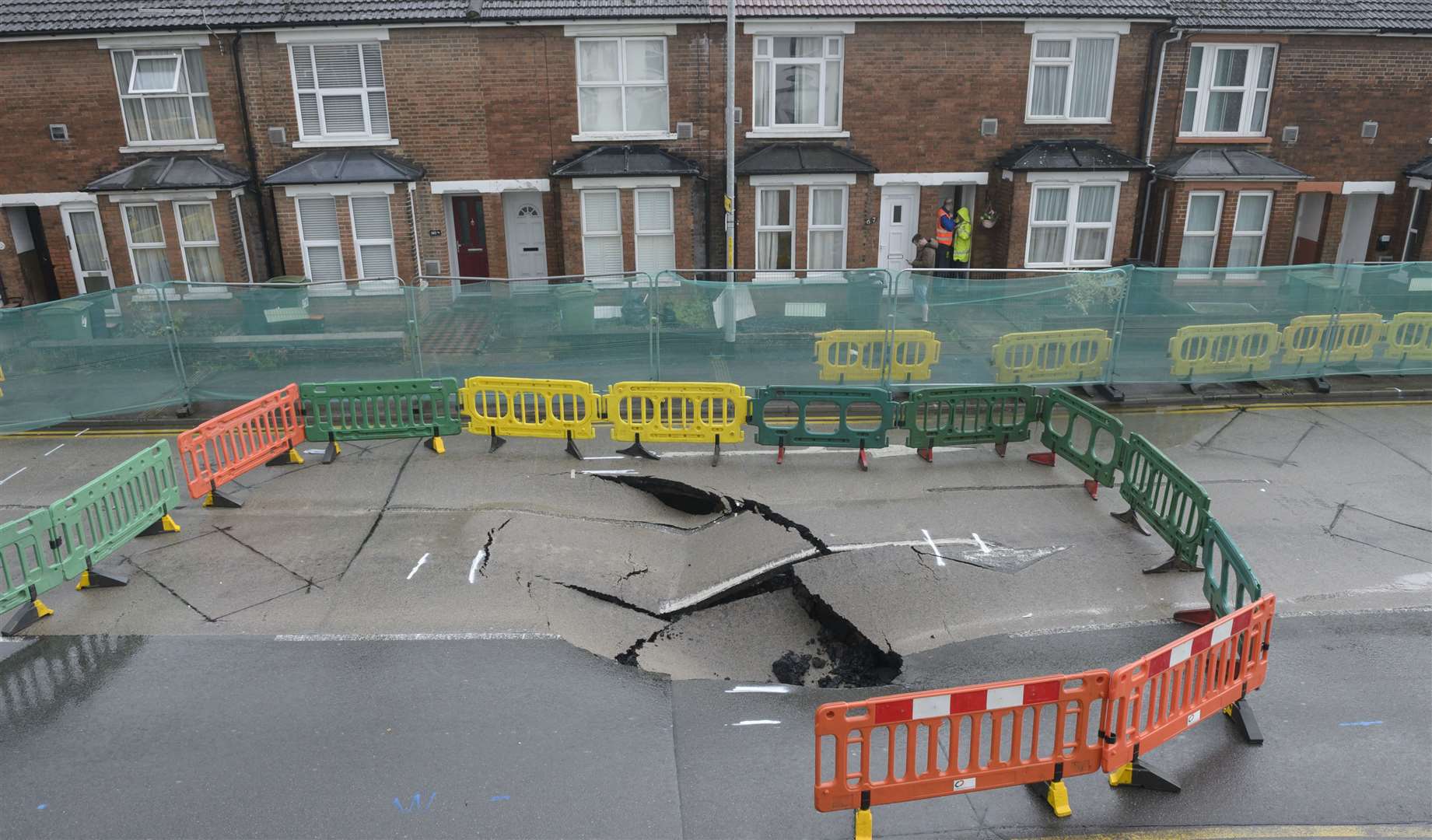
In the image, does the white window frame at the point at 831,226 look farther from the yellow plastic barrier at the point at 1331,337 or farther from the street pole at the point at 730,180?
the yellow plastic barrier at the point at 1331,337

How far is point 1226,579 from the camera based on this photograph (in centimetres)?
796

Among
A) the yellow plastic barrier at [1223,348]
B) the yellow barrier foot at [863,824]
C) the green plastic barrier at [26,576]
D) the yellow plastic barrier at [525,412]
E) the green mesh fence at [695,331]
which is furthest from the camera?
the yellow plastic barrier at [1223,348]

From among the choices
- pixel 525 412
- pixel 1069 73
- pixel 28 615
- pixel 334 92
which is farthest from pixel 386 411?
pixel 1069 73

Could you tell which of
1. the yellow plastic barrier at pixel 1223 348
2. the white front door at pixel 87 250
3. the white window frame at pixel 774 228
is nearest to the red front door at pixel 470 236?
the white window frame at pixel 774 228

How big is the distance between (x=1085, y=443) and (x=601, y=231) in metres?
10.1

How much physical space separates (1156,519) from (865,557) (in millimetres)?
2915

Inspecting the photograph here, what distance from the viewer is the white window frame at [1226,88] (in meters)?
19.2

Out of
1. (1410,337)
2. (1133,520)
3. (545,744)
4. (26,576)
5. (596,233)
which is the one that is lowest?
(545,744)

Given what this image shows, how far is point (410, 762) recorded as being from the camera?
688cm

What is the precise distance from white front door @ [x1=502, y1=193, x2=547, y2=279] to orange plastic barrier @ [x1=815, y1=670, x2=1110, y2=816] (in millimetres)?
15115

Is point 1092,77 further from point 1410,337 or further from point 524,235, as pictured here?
point 524,235

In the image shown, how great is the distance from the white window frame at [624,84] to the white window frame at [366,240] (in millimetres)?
3889

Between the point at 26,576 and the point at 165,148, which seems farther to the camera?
the point at 165,148

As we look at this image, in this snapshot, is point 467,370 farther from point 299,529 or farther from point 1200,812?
point 1200,812
